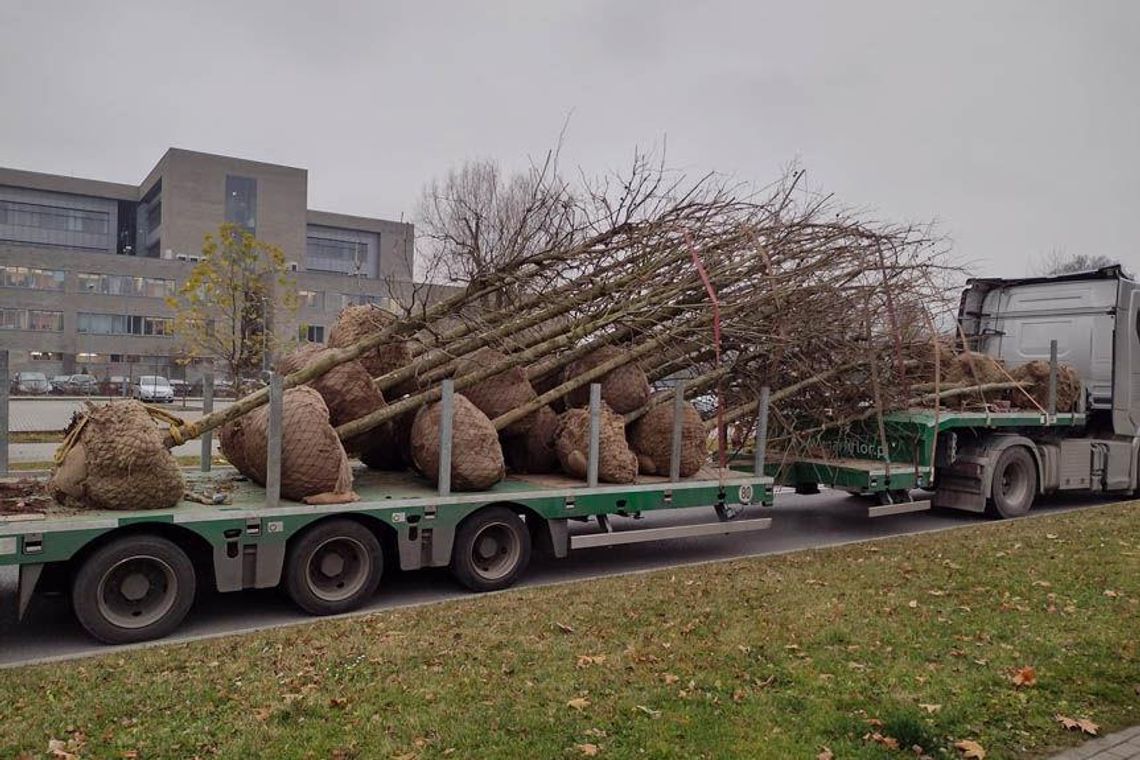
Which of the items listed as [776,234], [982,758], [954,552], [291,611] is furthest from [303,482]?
[954,552]

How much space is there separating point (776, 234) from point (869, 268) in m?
1.31

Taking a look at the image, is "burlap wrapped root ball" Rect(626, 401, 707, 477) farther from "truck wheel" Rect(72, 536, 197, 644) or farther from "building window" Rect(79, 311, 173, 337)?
"building window" Rect(79, 311, 173, 337)

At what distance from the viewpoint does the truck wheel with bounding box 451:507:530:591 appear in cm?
720

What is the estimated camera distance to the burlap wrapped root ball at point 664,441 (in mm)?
8727

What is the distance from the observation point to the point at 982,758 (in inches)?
151

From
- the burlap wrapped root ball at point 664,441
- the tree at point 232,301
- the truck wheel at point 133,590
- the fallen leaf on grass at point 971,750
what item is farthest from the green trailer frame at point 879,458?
the tree at point 232,301

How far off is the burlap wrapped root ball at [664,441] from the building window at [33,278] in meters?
67.0

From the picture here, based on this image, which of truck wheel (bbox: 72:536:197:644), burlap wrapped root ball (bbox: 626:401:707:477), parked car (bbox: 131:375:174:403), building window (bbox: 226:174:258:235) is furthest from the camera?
building window (bbox: 226:174:258:235)

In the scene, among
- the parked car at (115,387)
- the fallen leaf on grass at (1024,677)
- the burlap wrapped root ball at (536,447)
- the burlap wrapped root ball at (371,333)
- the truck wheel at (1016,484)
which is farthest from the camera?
the parked car at (115,387)

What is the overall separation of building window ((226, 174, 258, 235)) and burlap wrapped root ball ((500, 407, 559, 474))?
7507cm

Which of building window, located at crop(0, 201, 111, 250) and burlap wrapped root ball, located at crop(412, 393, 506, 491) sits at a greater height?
building window, located at crop(0, 201, 111, 250)

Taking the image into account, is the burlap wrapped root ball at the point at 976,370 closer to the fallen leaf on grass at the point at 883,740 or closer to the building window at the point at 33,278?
the fallen leaf on grass at the point at 883,740

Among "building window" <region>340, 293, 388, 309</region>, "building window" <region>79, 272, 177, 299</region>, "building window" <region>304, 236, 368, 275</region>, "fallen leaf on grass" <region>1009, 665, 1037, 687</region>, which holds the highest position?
"building window" <region>304, 236, 368, 275</region>

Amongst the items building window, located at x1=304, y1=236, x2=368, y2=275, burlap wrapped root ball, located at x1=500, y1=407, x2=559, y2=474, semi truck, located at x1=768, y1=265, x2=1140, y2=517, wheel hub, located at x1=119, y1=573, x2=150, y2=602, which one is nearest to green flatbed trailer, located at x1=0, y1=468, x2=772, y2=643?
wheel hub, located at x1=119, y1=573, x2=150, y2=602
